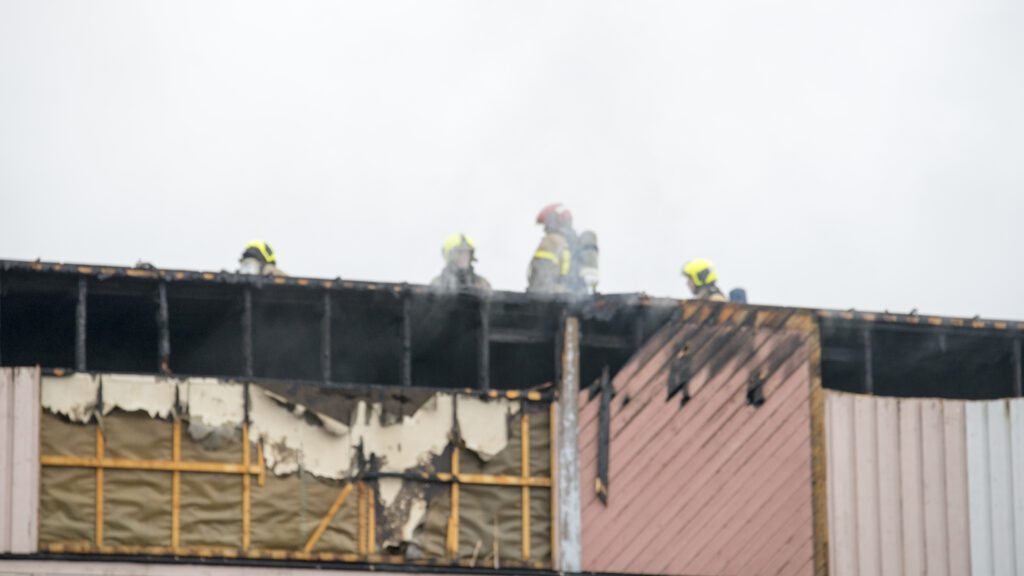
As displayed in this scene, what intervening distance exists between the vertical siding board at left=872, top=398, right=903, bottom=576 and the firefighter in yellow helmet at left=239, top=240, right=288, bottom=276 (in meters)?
8.32

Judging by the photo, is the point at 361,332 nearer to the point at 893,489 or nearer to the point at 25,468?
the point at 25,468

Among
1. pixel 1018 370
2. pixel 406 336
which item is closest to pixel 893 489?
pixel 1018 370

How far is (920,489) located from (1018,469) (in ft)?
4.72

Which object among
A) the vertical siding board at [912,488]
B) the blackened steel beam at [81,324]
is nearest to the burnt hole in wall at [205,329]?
the blackened steel beam at [81,324]

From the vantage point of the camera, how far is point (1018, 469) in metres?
27.7

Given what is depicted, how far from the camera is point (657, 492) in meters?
26.5

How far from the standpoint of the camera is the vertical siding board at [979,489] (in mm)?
27344

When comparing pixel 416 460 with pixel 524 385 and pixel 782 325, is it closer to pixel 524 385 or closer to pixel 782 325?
pixel 524 385

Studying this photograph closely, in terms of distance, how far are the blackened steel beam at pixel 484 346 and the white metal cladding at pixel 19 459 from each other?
18.3ft

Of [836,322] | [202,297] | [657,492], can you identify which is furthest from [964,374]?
[202,297]

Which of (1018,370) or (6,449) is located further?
(1018,370)

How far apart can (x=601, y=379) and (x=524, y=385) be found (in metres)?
1.86

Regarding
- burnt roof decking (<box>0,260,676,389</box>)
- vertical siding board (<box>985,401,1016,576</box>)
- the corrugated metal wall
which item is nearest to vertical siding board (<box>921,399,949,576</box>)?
vertical siding board (<box>985,401,1016,576</box>)

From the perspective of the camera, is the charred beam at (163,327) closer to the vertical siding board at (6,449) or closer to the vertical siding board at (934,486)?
the vertical siding board at (6,449)
